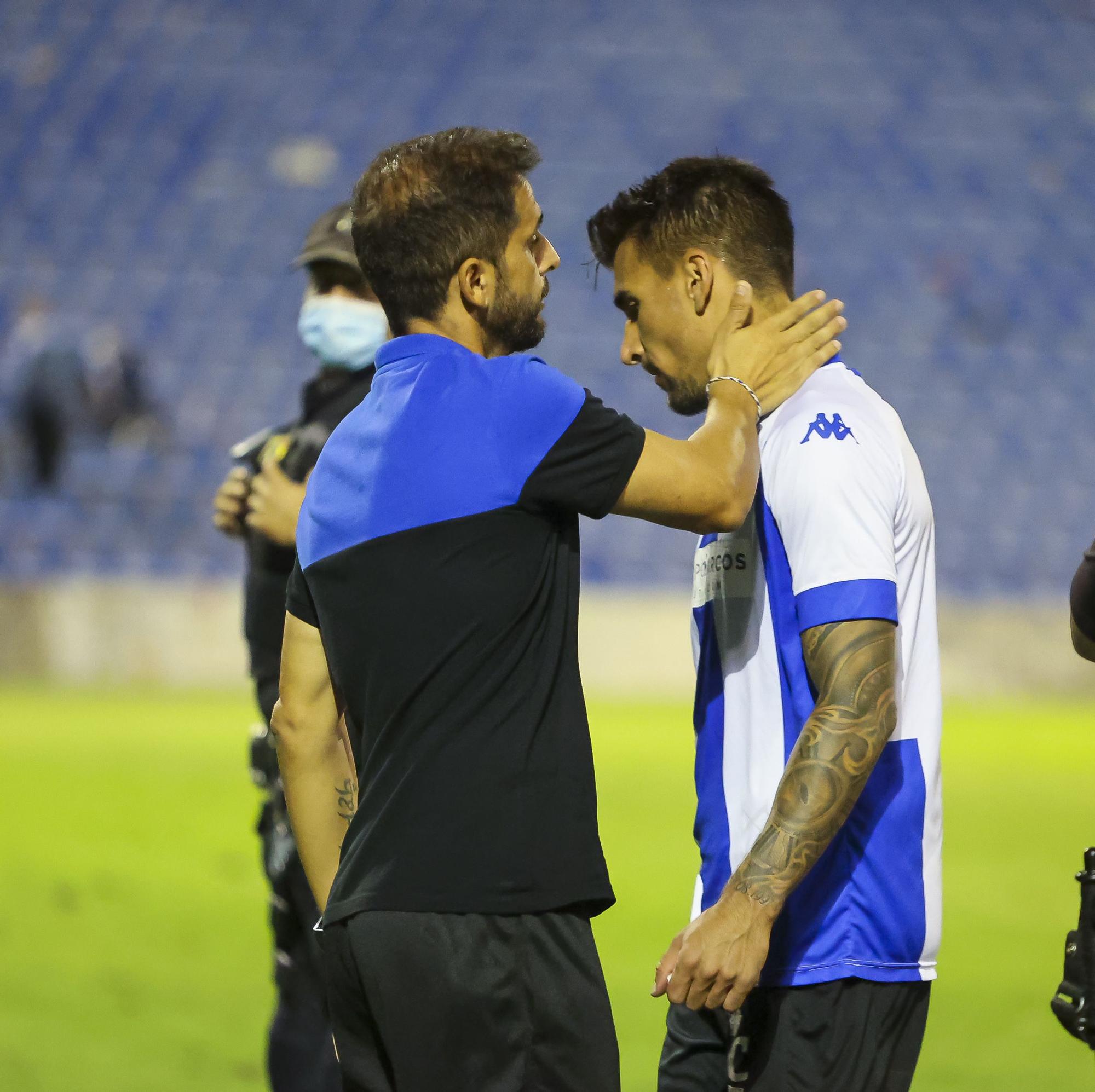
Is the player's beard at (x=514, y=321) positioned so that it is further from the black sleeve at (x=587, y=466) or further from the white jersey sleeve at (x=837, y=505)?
the white jersey sleeve at (x=837, y=505)

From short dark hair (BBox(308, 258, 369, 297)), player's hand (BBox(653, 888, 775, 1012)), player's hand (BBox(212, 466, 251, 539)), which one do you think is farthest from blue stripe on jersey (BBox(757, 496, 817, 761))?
short dark hair (BBox(308, 258, 369, 297))

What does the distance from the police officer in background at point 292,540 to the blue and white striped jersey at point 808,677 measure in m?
1.25

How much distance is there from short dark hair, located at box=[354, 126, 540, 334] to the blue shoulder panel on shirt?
0.08 metres

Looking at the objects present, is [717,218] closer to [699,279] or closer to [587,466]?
[699,279]

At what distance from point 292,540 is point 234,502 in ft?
1.23

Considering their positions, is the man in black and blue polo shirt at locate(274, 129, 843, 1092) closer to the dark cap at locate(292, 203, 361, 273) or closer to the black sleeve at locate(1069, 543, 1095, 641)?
the black sleeve at locate(1069, 543, 1095, 641)

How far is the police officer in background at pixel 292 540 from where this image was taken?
9.95 feet

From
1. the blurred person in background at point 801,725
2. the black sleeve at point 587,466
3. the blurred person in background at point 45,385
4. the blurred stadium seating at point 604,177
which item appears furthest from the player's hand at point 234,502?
the blurred person in background at point 45,385

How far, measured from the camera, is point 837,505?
5.77 ft

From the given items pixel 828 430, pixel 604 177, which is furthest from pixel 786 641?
pixel 604 177

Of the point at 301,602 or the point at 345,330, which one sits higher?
the point at 345,330

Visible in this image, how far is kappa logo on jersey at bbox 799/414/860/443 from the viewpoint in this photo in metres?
1.80

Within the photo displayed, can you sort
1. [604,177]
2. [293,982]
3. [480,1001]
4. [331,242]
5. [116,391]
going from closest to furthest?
[480,1001] < [293,982] < [331,242] < [116,391] < [604,177]

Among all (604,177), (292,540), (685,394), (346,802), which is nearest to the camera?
(346,802)
